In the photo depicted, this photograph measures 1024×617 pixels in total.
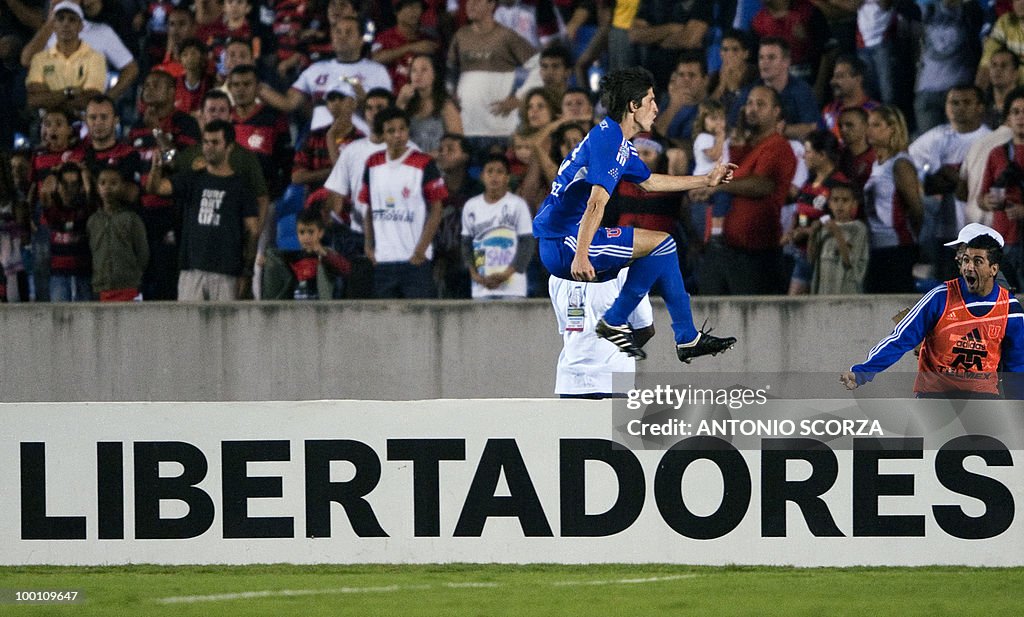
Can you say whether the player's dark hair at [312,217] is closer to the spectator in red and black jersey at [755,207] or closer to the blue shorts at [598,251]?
the spectator in red and black jersey at [755,207]

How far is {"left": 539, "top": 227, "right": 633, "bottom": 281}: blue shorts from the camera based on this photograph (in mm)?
7461

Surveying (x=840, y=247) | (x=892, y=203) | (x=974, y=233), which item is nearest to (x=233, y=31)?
(x=840, y=247)

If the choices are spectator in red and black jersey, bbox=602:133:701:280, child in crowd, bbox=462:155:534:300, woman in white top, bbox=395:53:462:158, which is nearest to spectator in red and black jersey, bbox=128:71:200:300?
woman in white top, bbox=395:53:462:158

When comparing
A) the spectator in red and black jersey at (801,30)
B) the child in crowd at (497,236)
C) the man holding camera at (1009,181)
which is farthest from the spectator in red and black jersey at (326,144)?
the man holding camera at (1009,181)

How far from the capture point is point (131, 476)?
7.89 m

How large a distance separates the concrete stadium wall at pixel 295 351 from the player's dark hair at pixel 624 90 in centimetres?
350

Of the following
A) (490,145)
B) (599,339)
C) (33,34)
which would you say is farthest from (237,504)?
(33,34)

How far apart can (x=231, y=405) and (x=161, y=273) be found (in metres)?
3.85

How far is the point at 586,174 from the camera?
723 cm

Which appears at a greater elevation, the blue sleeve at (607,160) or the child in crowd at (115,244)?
the blue sleeve at (607,160)

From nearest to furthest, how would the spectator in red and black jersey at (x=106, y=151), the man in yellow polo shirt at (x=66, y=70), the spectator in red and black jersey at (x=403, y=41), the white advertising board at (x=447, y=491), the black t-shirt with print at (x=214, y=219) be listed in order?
the white advertising board at (x=447, y=491) < the black t-shirt with print at (x=214, y=219) < the spectator in red and black jersey at (x=106, y=151) < the spectator in red and black jersey at (x=403, y=41) < the man in yellow polo shirt at (x=66, y=70)

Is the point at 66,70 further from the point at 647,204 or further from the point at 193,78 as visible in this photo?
the point at 647,204

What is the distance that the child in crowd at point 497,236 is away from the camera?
10.8 metres

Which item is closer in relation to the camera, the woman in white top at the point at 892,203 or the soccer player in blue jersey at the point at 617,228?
the soccer player in blue jersey at the point at 617,228
